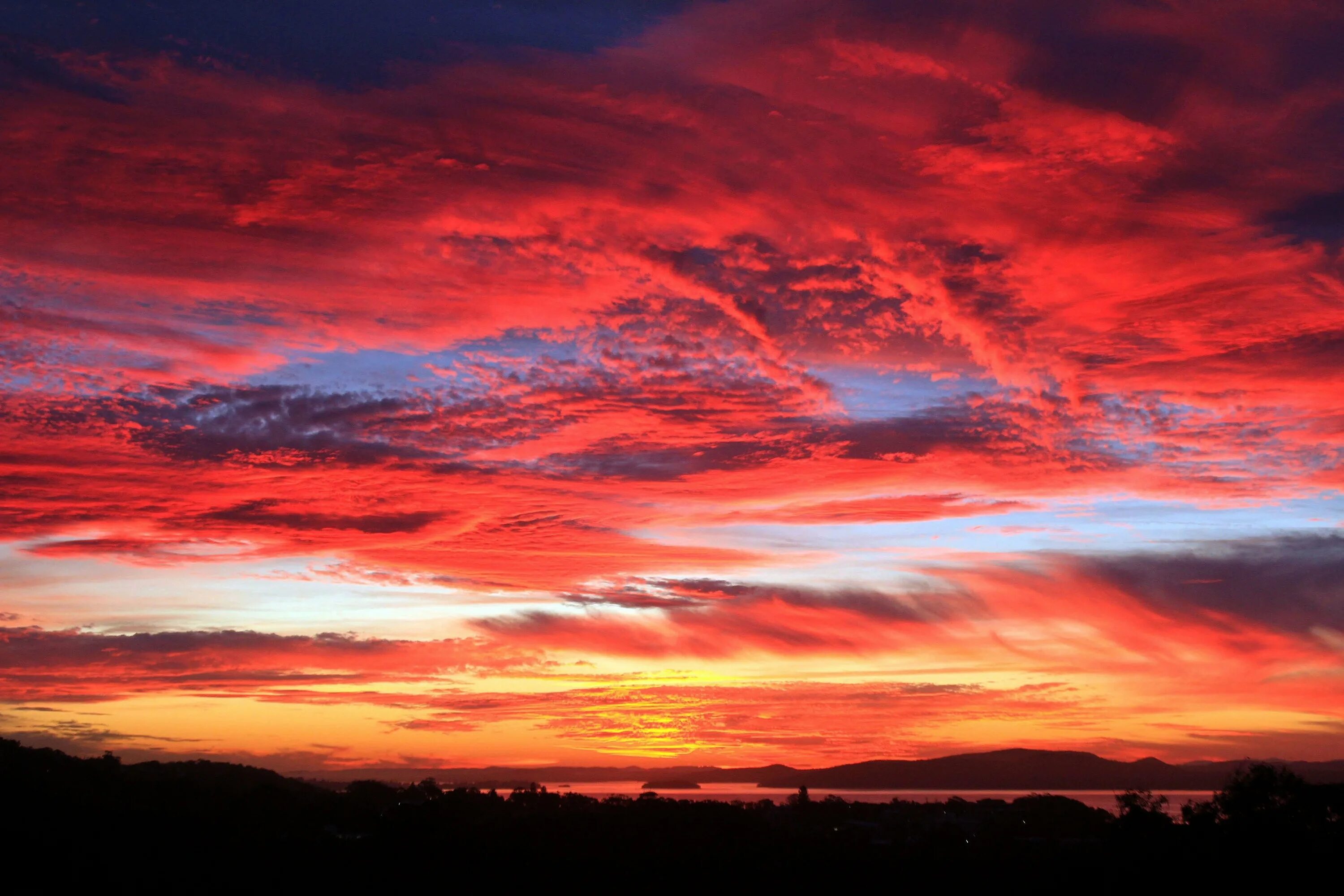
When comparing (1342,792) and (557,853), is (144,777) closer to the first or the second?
(557,853)

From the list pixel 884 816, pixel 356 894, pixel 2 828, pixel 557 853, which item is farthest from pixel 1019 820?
pixel 2 828

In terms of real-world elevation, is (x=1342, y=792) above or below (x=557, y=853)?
above

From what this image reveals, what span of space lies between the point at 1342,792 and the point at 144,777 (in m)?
111

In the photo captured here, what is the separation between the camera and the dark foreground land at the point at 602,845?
190ft

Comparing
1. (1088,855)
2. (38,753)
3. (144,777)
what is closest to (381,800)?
(144,777)

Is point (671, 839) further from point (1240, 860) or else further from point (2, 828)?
point (2, 828)

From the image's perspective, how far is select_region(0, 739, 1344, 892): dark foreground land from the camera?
57938 millimetres

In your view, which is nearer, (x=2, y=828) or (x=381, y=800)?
(x=2, y=828)

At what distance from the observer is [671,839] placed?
7844 centimetres

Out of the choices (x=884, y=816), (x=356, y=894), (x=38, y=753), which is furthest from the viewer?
(x=884, y=816)

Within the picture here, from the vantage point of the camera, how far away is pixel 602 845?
75.4 metres

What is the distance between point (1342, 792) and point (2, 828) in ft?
290

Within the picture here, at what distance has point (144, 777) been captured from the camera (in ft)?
348

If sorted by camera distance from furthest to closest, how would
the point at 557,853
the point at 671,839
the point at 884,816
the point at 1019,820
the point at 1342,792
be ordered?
the point at 884,816 → the point at 1019,820 → the point at 671,839 → the point at 557,853 → the point at 1342,792
